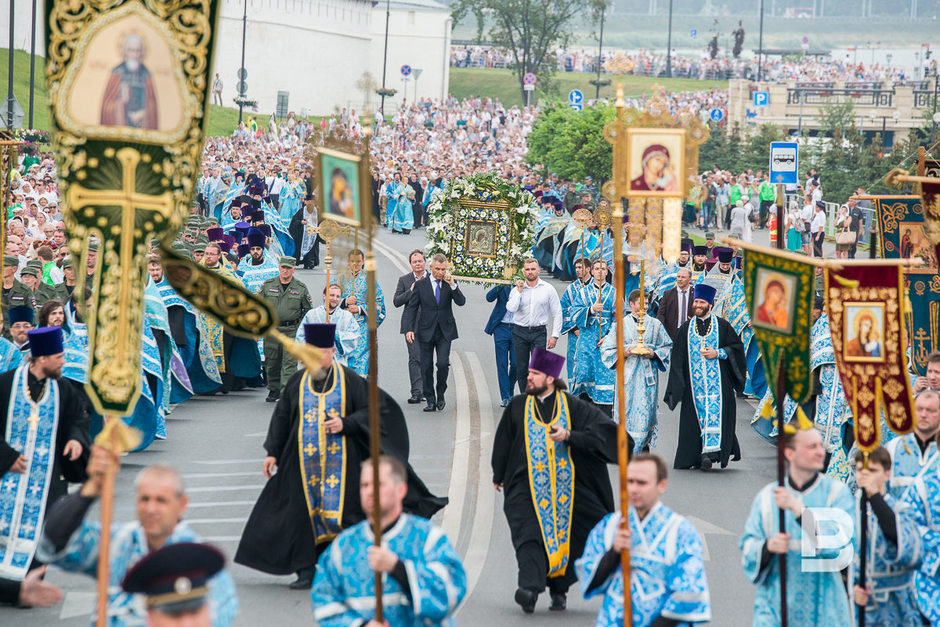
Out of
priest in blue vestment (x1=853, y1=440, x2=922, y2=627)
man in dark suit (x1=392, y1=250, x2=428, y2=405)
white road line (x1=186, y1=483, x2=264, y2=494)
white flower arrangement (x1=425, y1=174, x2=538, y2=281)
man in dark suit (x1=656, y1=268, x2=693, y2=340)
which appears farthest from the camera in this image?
white flower arrangement (x1=425, y1=174, x2=538, y2=281)

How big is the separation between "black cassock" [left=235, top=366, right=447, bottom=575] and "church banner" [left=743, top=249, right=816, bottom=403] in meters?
3.45

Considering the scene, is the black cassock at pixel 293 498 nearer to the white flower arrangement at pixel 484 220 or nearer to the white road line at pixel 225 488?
the white road line at pixel 225 488

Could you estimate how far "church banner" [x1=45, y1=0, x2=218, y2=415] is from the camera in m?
6.40

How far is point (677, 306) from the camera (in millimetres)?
18266

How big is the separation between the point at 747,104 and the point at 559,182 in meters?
30.0

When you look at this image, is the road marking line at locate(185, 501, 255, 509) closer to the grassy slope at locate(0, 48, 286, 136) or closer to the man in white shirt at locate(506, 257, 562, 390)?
the man in white shirt at locate(506, 257, 562, 390)

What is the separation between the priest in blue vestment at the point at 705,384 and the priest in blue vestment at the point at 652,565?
8.10 metres

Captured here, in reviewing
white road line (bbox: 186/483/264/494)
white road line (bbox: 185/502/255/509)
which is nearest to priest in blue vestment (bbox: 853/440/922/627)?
white road line (bbox: 185/502/255/509)

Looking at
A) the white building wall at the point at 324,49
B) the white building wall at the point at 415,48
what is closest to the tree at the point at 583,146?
the white building wall at the point at 324,49

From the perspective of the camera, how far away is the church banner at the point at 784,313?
7.61m

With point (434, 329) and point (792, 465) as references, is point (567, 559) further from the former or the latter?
point (434, 329)

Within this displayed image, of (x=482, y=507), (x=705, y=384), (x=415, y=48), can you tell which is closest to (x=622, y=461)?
(x=482, y=507)

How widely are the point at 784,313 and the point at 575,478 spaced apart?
3.38m

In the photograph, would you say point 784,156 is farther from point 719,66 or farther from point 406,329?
point 719,66
